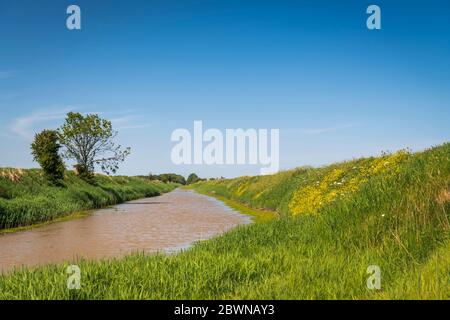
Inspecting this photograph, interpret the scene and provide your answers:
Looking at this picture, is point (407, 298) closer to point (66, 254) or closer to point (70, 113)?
point (66, 254)

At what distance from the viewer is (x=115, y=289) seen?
723 cm

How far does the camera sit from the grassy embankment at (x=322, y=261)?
6.94 m

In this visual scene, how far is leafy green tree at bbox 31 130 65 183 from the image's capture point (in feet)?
103

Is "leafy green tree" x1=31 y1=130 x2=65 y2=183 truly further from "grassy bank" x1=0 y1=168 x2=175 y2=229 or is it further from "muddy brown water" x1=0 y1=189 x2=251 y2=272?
"muddy brown water" x1=0 y1=189 x2=251 y2=272

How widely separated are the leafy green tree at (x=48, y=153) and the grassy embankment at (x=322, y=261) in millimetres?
22531

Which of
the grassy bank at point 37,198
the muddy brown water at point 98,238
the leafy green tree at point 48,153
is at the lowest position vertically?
the muddy brown water at point 98,238

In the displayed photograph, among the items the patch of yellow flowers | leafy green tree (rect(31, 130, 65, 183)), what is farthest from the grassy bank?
the patch of yellow flowers

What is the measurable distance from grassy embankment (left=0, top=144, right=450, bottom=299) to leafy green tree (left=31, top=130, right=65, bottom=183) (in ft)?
73.9

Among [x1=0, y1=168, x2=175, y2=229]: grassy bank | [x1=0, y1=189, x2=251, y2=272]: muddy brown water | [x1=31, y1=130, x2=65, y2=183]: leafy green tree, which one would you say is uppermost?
[x1=31, y1=130, x2=65, y2=183]: leafy green tree

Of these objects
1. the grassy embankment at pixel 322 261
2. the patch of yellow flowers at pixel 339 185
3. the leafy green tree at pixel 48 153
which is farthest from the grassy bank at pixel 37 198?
the grassy embankment at pixel 322 261

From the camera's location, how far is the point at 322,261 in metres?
8.71

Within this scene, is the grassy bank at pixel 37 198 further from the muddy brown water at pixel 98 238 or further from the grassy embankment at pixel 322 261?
the grassy embankment at pixel 322 261
